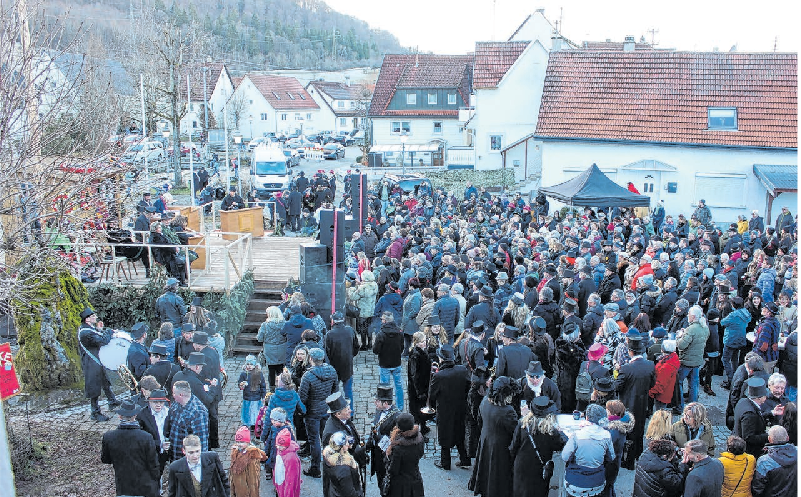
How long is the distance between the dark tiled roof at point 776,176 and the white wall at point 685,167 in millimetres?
418

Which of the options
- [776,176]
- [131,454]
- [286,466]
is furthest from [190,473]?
[776,176]

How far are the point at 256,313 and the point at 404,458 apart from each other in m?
7.53

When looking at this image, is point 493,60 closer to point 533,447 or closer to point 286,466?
point 533,447

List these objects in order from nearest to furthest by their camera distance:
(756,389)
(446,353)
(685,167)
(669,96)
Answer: (756,389), (446,353), (685,167), (669,96)

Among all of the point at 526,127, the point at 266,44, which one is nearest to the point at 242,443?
the point at 526,127

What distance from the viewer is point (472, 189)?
2505cm

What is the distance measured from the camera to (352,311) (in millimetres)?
12109

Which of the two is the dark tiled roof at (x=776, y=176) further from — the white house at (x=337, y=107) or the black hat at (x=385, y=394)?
the white house at (x=337, y=107)

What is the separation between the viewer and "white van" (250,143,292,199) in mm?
31359

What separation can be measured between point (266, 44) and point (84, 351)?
126 meters

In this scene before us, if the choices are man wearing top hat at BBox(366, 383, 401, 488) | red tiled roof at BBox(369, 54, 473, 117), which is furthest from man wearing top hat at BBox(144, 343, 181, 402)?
red tiled roof at BBox(369, 54, 473, 117)

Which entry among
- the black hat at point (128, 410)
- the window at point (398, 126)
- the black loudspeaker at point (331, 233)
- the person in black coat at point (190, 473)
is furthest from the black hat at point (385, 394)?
the window at point (398, 126)

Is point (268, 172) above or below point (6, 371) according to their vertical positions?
above

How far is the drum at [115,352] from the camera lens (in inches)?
374
